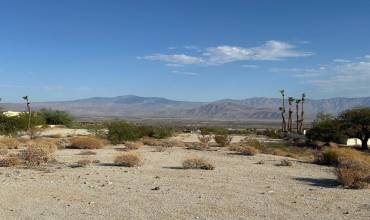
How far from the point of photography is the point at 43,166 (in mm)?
22578

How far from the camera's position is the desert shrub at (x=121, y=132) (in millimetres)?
41219

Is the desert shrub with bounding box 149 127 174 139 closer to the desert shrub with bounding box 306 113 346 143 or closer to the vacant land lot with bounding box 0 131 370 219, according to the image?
the desert shrub with bounding box 306 113 346 143

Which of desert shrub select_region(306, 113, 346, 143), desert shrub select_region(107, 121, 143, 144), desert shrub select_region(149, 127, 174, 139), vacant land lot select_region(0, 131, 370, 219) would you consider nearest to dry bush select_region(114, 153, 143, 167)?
vacant land lot select_region(0, 131, 370, 219)

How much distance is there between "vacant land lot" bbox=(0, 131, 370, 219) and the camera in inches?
516

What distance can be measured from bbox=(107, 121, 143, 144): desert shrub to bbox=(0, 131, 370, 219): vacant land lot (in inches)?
696

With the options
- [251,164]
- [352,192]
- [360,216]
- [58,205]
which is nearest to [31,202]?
[58,205]

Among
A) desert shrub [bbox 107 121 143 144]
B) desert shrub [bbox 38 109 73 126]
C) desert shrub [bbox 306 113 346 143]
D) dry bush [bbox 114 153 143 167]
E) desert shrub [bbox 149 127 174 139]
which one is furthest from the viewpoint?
desert shrub [bbox 38 109 73 126]

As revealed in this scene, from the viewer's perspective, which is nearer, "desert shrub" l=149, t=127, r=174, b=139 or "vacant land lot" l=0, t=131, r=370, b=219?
"vacant land lot" l=0, t=131, r=370, b=219

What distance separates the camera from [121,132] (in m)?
42.1

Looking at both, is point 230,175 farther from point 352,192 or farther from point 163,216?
point 163,216

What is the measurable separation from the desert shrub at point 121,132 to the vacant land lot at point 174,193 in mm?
17685

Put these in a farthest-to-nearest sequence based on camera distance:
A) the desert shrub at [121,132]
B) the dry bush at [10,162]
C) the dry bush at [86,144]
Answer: the desert shrub at [121,132] → the dry bush at [86,144] → the dry bush at [10,162]

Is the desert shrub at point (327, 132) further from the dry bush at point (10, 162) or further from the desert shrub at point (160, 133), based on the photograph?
the dry bush at point (10, 162)

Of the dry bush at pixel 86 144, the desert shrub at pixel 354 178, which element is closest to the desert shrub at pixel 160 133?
the dry bush at pixel 86 144
